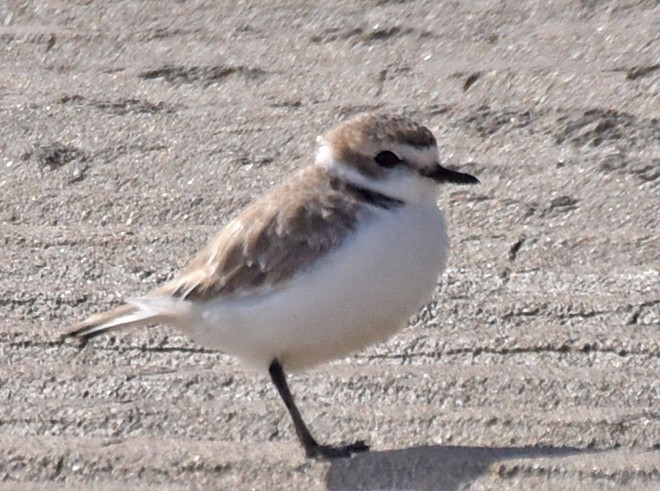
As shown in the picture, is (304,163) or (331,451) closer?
(331,451)

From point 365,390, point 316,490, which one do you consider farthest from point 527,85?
point 316,490

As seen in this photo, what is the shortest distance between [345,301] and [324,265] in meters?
0.12

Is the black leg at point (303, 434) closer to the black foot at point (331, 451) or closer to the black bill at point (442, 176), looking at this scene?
the black foot at point (331, 451)

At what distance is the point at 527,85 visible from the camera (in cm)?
560

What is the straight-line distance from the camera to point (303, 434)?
413 cm

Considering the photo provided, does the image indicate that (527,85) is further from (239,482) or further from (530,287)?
(239,482)

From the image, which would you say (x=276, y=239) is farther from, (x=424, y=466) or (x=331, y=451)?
(x=424, y=466)

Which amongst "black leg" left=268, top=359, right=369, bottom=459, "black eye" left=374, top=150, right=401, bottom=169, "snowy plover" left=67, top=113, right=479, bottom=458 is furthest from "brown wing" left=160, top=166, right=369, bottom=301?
"black leg" left=268, top=359, right=369, bottom=459

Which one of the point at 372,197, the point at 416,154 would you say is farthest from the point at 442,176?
the point at 372,197

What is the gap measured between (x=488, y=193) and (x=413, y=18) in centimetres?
93

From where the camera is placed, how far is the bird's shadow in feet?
12.9

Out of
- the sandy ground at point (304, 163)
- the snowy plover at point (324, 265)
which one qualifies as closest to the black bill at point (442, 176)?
the snowy plover at point (324, 265)

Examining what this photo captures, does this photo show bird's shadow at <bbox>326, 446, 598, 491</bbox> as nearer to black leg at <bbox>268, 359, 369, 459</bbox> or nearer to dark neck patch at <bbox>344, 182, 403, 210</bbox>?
black leg at <bbox>268, 359, 369, 459</bbox>

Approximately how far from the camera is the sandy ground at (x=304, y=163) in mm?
4176
